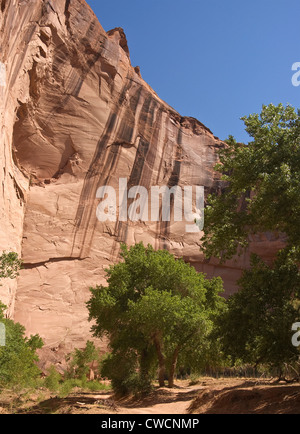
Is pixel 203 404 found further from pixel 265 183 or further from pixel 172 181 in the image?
pixel 172 181

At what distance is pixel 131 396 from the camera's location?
19812 mm

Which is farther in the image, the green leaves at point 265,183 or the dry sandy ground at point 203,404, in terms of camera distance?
the green leaves at point 265,183

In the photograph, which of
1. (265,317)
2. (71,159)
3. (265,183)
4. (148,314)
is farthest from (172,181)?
(265,317)

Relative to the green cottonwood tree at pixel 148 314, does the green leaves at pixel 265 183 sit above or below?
above

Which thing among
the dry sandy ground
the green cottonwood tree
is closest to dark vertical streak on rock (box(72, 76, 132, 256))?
the green cottonwood tree

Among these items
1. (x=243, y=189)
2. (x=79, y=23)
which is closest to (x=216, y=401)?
(x=243, y=189)

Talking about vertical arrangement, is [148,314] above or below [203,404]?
above

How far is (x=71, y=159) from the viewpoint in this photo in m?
40.5

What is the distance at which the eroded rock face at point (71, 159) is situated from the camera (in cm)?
3484

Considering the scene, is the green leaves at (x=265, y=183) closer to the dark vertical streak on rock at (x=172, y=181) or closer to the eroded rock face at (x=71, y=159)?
the eroded rock face at (x=71, y=159)

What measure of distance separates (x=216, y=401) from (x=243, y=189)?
7.75 meters

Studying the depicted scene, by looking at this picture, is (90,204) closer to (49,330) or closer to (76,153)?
(76,153)

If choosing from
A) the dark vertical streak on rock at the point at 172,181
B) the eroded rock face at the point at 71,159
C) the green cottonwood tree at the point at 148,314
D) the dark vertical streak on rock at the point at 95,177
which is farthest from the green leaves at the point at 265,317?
the dark vertical streak on rock at the point at 172,181

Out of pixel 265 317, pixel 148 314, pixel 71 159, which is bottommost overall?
pixel 148 314
